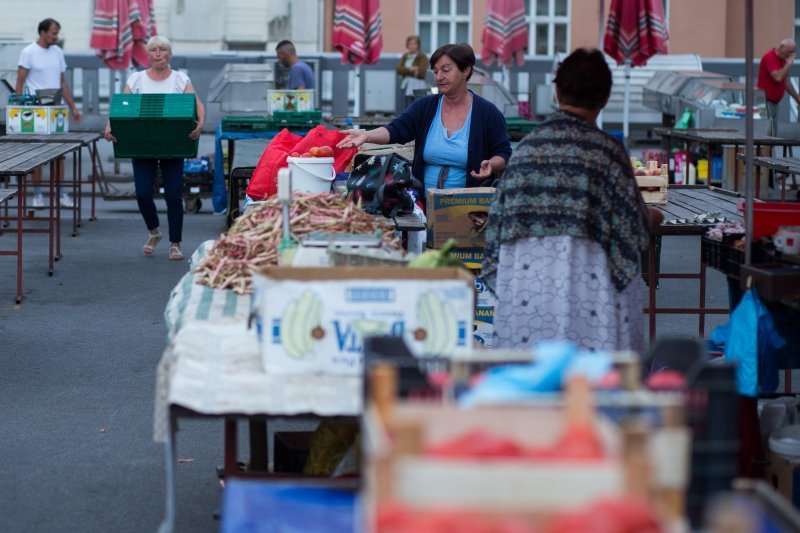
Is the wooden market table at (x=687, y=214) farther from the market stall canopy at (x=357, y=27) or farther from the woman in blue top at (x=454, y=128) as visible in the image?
the market stall canopy at (x=357, y=27)

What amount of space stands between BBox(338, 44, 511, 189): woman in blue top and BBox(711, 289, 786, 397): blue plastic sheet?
2198 millimetres

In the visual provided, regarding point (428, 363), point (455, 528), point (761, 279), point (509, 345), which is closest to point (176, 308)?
point (509, 345)

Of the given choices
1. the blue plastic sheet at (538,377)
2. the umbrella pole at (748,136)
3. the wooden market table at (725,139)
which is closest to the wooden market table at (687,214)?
the umbrella pole at (748,136)

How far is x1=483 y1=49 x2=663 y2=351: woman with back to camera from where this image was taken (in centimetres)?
466

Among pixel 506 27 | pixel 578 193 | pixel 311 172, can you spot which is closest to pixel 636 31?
pixel 506 27

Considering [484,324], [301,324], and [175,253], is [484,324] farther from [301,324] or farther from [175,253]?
[175,253]

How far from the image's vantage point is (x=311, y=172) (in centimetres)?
636

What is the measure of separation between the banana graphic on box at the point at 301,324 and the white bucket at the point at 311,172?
2728 millimetres

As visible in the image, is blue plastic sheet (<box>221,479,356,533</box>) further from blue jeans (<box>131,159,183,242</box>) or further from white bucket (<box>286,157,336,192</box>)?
blue jeans (<box>131,159,183,242</box>)

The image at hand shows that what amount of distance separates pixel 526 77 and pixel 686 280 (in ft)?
51.0

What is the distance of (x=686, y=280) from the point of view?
10.8 metres

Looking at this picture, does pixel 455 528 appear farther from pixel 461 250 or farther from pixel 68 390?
pixel 68 390

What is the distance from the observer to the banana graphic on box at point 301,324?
360 cm

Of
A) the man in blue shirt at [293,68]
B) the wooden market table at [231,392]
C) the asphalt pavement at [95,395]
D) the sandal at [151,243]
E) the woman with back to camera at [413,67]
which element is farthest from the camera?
the woman with back to camera at [413,67]
